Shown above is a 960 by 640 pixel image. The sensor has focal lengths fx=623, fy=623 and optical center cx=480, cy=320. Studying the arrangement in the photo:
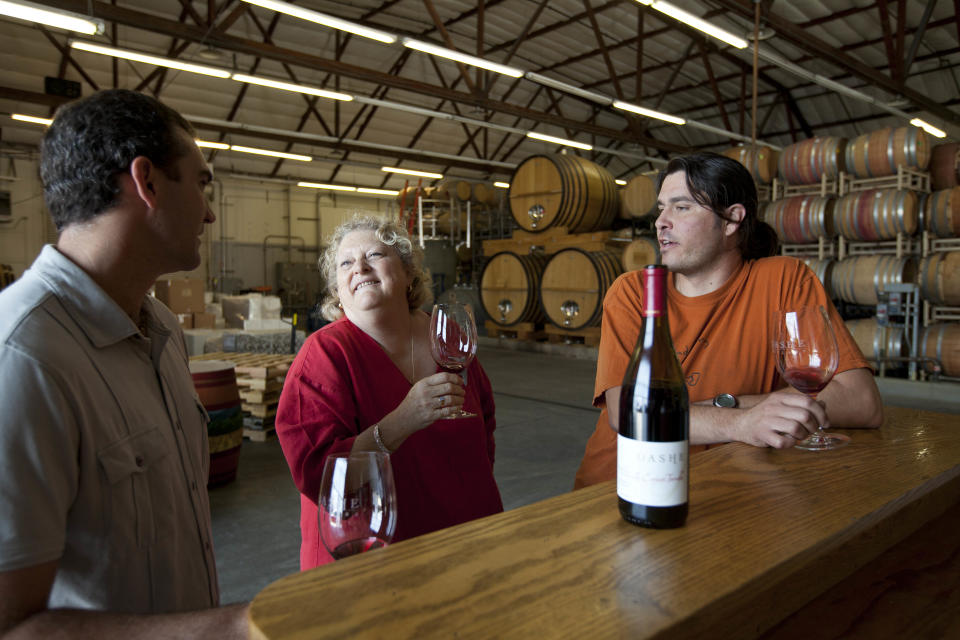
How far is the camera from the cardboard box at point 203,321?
9.75 m

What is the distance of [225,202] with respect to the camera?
19.1 meters

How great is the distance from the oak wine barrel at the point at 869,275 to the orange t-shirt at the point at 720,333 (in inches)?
259

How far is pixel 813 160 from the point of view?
8344mm

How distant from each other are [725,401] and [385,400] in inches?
37.1

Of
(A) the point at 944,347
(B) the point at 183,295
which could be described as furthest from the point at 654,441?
(B) the point at 183,295

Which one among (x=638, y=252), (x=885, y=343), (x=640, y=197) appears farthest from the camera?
(x=640, y=197)

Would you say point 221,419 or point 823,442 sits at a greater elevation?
point 823,442

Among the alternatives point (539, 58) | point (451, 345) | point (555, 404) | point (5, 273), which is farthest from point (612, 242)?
point (5, 273)

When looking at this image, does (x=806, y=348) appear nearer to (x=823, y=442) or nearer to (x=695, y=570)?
(x=823, y=442)

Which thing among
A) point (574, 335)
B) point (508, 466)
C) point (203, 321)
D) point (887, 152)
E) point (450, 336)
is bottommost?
point (508, 466)

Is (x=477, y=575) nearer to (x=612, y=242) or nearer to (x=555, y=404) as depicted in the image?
(x=555, y=404)

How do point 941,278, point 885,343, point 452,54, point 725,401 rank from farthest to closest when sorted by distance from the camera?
point 452,54, point 885,343, point 941,278, point 725,401

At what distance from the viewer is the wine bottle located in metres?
0.88

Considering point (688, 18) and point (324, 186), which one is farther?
point (324, 186)
